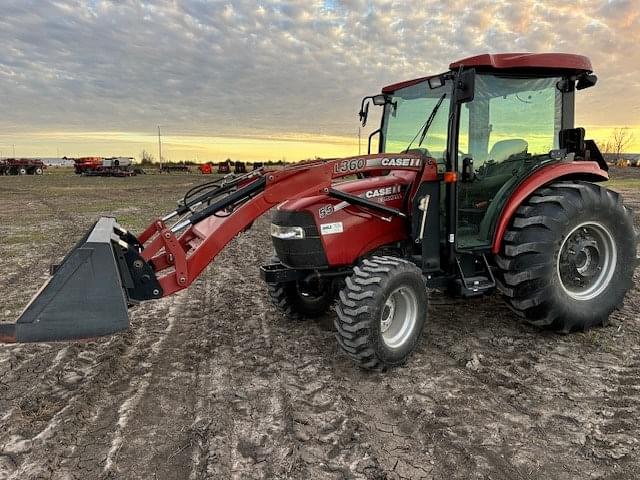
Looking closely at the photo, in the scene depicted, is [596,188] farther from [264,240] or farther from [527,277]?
[264,240]

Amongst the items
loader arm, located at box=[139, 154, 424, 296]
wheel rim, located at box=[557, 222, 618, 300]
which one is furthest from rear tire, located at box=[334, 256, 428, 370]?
wheel rim, located at box=[557, 222, 618, 300]

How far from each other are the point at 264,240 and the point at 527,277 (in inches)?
259

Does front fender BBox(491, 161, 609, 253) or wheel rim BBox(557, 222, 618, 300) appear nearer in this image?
front fender BBox(491, 161, 609, 253)

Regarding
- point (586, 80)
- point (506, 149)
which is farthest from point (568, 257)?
point (586, 80)

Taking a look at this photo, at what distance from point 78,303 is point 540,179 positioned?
158 inches

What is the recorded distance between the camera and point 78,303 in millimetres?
3242

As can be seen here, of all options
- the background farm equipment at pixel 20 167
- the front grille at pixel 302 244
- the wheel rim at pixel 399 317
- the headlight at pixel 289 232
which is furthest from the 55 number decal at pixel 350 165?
the background farm equipment at pixel 20 167

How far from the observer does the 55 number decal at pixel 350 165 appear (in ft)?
13.8

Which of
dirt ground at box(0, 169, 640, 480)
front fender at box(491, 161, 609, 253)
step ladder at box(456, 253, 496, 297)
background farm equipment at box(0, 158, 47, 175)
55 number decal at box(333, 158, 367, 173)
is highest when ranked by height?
background farm equipment at box(0, 158, 47, 175)

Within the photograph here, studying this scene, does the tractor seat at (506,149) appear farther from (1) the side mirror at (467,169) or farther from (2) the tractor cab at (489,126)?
(1) the side mirror at (467,169)

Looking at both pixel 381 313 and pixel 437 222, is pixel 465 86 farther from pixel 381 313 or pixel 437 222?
pixel 381 313

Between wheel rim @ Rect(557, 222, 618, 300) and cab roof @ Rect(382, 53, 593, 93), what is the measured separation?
1.47 metres

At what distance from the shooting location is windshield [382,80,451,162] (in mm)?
4523

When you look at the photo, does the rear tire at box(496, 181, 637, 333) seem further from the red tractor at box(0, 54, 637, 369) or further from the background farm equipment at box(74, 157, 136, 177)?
the background farm equipment at box(74, 157, 136, 177)
